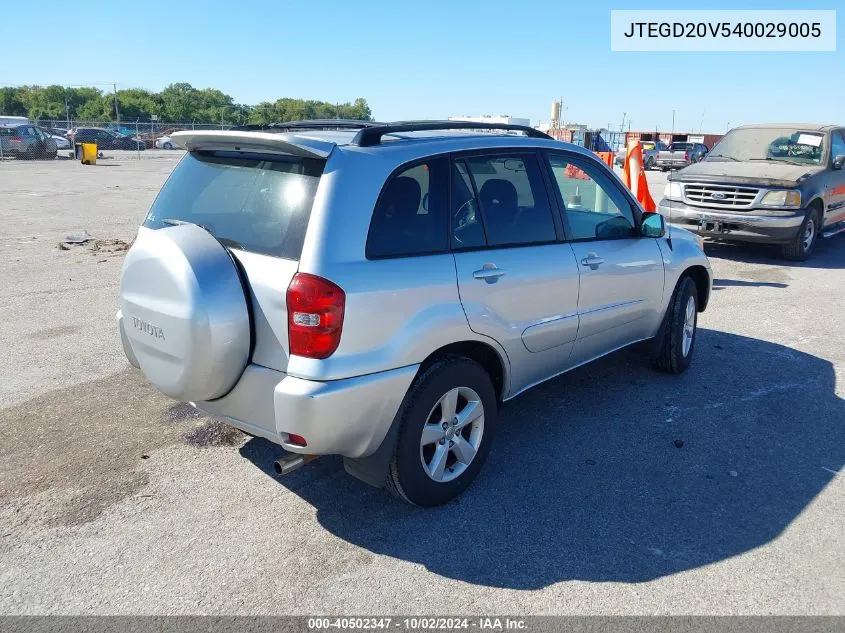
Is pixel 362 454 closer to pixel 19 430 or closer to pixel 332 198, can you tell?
pixel 332 198

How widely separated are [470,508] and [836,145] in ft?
36.0

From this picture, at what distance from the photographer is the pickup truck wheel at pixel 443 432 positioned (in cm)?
330

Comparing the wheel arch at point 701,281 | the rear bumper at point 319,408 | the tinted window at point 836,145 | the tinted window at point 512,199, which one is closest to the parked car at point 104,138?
the tinted window at point 836,145

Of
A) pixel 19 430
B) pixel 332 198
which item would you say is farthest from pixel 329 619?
pixel 19 430

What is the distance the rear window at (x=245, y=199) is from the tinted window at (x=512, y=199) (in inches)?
39.5

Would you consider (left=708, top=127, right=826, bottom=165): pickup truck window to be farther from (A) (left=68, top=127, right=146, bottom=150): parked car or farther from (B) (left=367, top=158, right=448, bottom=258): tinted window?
(A) (left=68, top=127, right=146, bottom=150): parked car

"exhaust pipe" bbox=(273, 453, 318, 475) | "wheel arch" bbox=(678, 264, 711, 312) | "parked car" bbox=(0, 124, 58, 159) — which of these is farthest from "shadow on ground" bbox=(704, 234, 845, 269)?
"parked car" bbox=(0, 124, 58, 159)

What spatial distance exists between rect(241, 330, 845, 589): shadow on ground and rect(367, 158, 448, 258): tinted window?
1.34m

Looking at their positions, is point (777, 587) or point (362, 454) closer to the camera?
point (777, 587)

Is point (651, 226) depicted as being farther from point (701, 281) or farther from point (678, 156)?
point (678, 156)

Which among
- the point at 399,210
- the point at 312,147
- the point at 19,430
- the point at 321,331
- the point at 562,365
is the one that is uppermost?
the point at 312,147

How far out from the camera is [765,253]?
11391mm

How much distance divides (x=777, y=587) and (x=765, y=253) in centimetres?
958

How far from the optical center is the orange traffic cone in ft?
28.1
